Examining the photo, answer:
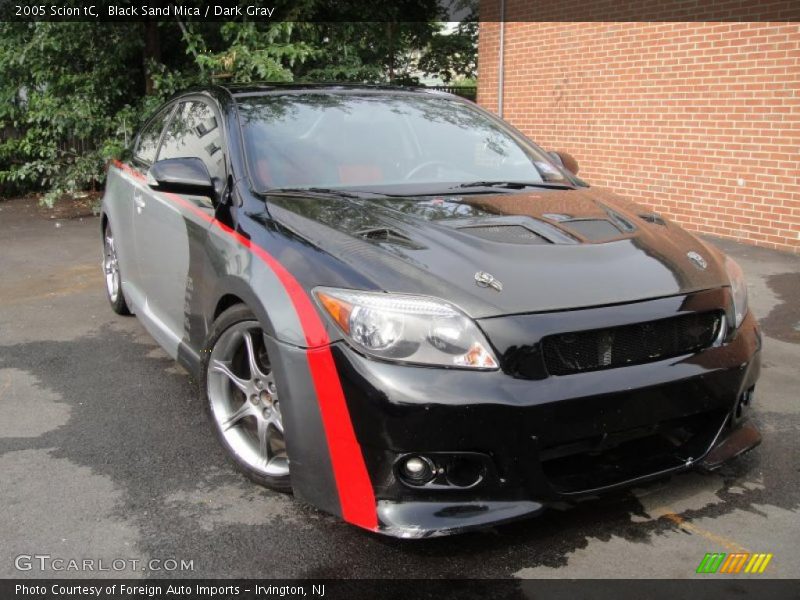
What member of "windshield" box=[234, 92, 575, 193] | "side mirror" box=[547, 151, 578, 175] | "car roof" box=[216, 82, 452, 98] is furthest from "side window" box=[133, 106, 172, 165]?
"side mirror" box=[547, 151, 578, 175]

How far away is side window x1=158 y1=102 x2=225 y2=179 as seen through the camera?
3.74 metres

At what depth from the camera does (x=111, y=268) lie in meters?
5.88

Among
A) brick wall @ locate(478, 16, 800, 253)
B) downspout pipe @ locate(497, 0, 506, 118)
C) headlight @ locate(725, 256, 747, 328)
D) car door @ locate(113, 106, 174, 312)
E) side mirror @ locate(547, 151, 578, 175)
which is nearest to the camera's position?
headlight @ locate(725, 256, 747, 328)

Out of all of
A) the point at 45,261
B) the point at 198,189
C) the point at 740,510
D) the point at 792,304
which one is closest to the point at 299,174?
the point at 198,189

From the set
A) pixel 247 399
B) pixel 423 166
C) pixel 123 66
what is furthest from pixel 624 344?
pixel 123 66

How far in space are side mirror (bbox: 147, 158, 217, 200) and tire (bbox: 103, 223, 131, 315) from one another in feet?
7.35

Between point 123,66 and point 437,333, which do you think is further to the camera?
point 123,66

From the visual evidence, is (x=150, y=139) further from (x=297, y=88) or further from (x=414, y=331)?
(x=414, y=331)

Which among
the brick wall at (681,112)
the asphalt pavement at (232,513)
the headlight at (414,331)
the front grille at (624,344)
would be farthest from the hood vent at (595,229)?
the brick wall at (681,112)

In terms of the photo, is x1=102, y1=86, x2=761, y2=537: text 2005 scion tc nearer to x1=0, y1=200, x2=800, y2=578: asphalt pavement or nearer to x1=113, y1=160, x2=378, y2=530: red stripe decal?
x1=113, y1=160, x2=378, y2=530: red stripe decal

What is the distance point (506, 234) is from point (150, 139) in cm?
299

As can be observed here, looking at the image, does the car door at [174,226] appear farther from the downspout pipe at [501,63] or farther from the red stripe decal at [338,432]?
the downspout pipe at [501,63]

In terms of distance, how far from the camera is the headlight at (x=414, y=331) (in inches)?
97.3

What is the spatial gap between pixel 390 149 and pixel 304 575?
2057 mm
